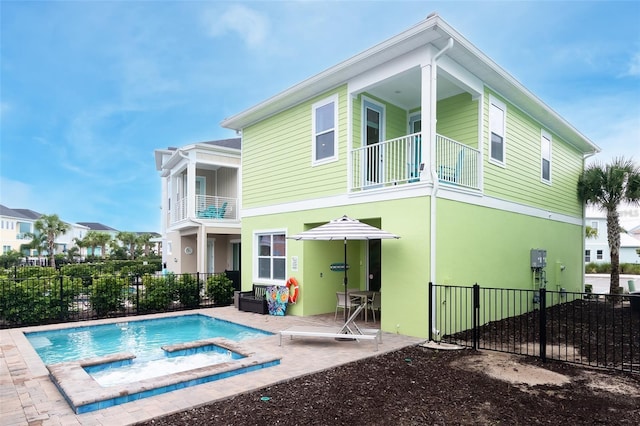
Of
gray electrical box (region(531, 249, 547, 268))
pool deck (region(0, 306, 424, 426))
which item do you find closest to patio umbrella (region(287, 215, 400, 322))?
pool deck (region(0, 306, 424, 426))

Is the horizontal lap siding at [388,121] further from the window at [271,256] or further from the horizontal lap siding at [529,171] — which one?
the window at [271,256]

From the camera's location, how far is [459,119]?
10516 millimetres

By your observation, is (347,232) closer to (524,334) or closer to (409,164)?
(409,164)

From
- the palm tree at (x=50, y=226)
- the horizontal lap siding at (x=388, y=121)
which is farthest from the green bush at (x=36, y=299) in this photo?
the palm tree at (x=50, y=226)

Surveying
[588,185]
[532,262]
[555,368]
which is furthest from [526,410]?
[588,185]

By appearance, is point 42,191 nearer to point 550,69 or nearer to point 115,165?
point 115,165

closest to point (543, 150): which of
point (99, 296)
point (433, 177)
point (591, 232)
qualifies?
point (433, 177)

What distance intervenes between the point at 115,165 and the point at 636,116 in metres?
51.2

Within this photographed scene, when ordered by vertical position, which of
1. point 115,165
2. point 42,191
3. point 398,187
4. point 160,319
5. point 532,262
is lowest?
point 160,319

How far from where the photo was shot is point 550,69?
1850 centimetres

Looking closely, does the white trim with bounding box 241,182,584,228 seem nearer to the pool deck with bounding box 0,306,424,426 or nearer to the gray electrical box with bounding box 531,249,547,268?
the gray electrical box with bounding box 531,249,547,268

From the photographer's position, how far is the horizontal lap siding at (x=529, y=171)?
10717mm

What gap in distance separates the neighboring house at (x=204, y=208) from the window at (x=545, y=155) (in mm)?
12514

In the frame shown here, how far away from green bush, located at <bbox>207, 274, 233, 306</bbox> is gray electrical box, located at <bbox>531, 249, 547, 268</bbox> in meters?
9.95
